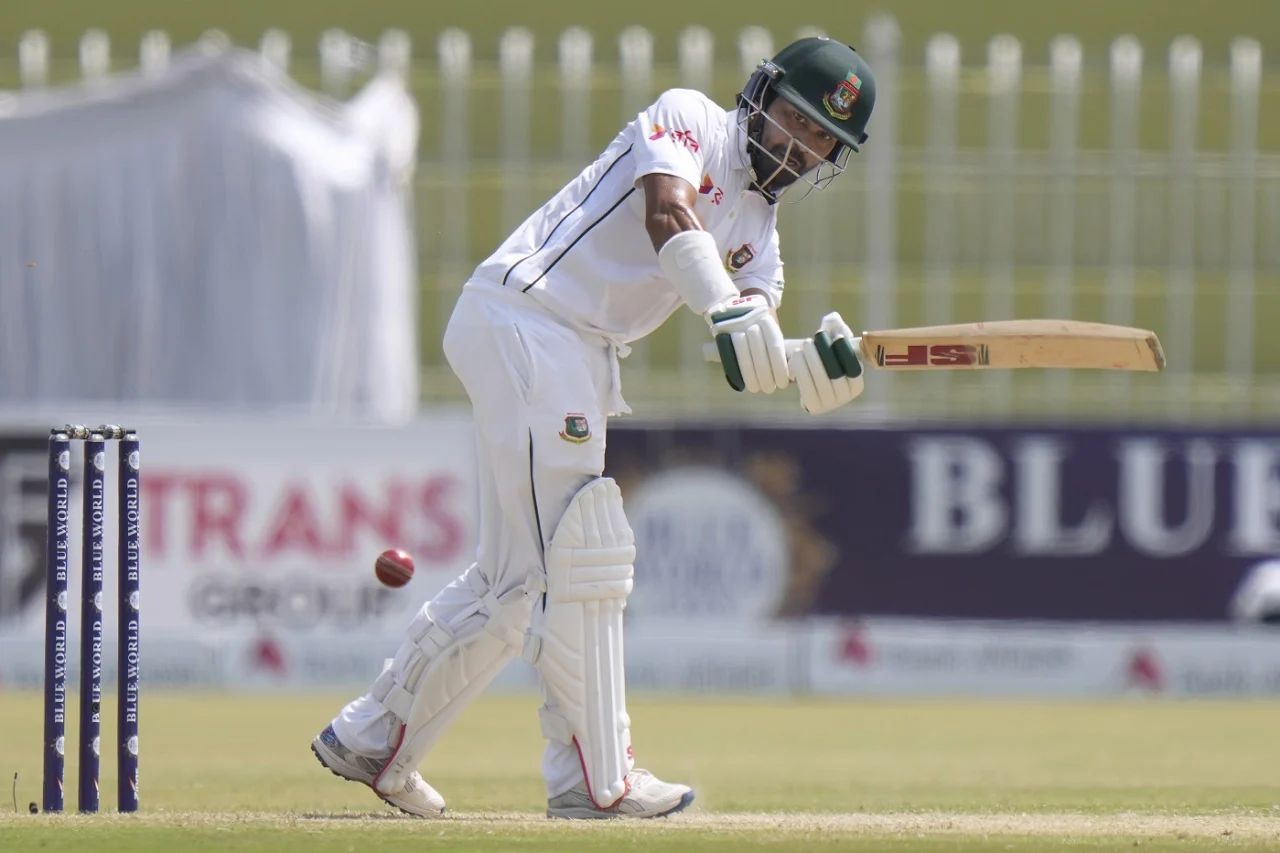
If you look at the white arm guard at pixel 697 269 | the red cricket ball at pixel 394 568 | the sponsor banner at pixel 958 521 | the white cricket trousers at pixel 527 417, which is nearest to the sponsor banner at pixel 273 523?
the sponsor banner at pixel 958 521

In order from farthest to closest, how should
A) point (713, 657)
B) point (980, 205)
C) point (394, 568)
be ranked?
point (980, 205) → point (713, 657) → point (394, 568)

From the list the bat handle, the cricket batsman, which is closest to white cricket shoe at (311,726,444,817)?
the cricket batsman

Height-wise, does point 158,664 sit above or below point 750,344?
below

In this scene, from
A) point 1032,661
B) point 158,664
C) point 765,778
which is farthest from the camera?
point 1032,661

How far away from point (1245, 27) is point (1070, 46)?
14.6 ft

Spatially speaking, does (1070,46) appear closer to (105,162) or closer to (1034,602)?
(1034,602)

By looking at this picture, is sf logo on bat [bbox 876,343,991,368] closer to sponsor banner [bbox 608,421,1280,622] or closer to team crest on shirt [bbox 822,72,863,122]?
team crest on shirt [bbox 822,72,863,122]

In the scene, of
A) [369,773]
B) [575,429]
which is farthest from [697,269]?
[369,773]

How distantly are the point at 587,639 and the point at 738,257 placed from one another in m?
0.90

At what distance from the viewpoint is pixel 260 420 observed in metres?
10.5

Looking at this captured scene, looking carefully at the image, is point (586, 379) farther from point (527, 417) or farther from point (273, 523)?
point (273, 523)

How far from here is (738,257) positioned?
457 centimetres

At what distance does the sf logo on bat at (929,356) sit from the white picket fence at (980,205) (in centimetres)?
832

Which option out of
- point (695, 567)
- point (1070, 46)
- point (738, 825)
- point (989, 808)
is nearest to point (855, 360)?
point (738, 825)
